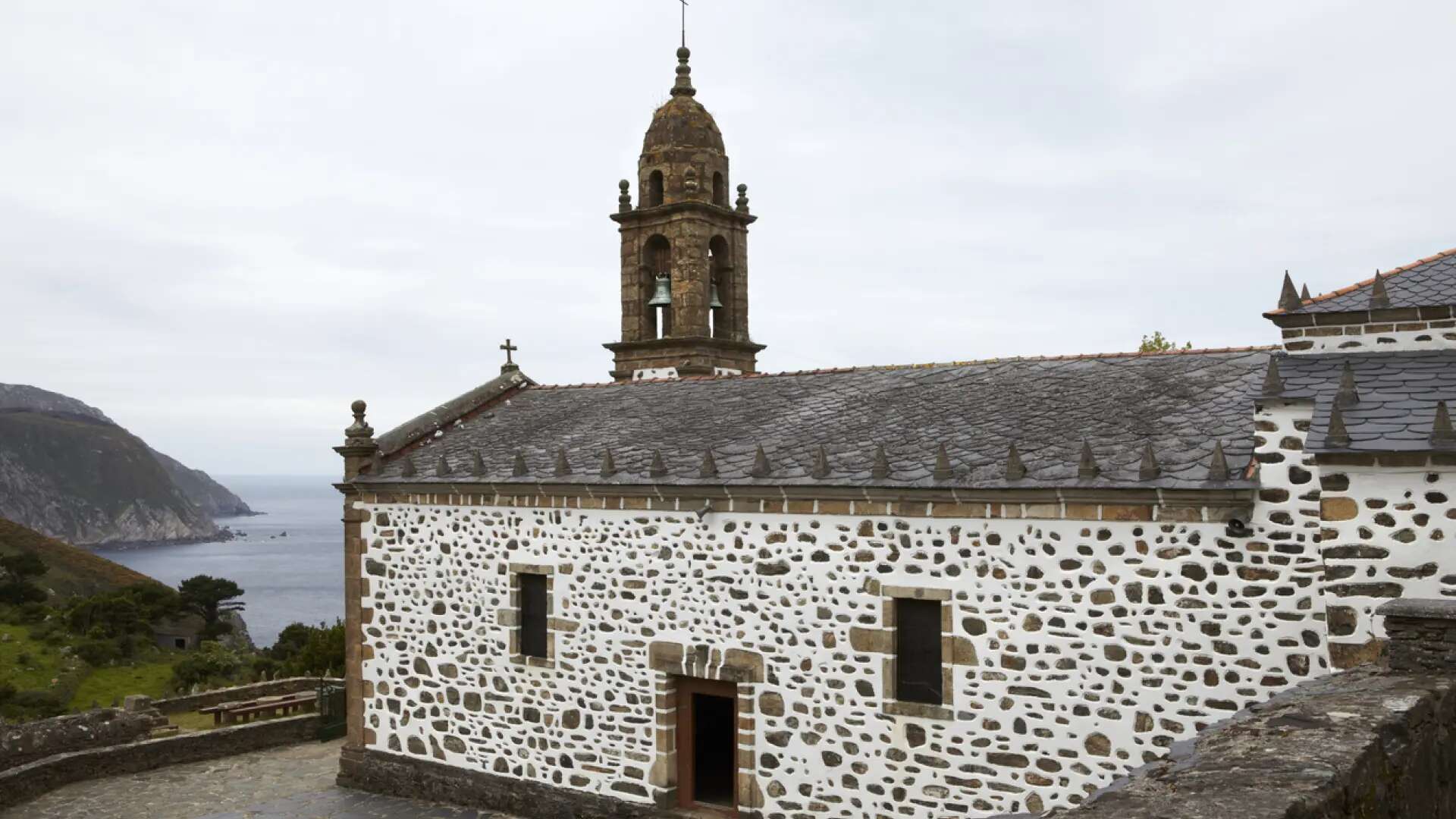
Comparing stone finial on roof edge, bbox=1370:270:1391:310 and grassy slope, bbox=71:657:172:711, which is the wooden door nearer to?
stone finial on roof edge, bbox=1370:270:1391:310

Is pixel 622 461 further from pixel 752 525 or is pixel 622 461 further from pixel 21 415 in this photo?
pixel 21 415

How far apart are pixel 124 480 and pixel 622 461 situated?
398ft

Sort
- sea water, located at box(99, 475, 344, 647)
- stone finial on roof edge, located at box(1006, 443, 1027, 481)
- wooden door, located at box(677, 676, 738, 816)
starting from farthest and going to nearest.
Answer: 1. sea water, located at box(99, 475, 344, 647)
2. wooden door, located at box(677, 676, 738, 816)
3. stone finial on roof edge, located at box(1006, 443, 1027, 481)

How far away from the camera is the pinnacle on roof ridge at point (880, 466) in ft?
34.7

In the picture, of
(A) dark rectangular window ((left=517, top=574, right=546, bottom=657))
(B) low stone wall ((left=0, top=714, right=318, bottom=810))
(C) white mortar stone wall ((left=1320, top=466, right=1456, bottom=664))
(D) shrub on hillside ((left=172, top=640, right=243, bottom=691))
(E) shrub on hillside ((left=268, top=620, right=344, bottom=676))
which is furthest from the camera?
(D) shrub on hillside ((left=172, top=640, right=243, bottom=691))

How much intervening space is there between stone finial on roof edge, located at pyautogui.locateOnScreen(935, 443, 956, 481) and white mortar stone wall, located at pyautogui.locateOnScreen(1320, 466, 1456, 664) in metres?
3.13

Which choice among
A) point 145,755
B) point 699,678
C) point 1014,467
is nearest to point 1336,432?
point 1014,467

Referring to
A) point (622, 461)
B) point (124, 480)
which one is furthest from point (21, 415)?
point (622, 461)

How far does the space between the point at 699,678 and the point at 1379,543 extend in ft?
21.8

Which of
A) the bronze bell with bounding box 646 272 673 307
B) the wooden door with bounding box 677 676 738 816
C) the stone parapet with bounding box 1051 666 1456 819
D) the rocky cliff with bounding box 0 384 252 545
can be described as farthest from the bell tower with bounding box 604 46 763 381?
the rocky cliff with bounding box 0 384 252 545

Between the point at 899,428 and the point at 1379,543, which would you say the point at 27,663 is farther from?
the point at 1379,543

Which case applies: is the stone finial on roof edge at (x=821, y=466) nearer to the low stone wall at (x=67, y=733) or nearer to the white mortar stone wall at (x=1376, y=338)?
the white mortar stone wall at (x=1376, y=338)

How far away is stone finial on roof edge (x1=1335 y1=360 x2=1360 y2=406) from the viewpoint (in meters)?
8.40

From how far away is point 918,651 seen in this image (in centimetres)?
1054
